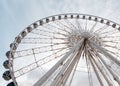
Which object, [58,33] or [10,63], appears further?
[58,33]

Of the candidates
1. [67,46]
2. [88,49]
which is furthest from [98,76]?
[67,46]

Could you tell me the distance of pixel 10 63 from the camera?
1062 inches

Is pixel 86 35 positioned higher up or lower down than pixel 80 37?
higher up

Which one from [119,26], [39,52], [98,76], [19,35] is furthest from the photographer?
[119,26]

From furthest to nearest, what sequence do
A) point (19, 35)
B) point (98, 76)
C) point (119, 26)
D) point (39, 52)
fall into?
point (119, 26)
point (19, 35)
point (39, 52)
point (98, 76)

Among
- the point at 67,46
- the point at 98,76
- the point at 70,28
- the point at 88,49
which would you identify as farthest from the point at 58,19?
the point at 98,76

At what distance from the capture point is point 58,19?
34.2 metres

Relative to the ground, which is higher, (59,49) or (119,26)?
(119,26)

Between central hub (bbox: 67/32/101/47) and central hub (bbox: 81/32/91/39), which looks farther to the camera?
central hub (bbox: 67/32/101/47)

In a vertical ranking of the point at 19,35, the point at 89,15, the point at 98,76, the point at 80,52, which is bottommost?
the point at 98,76

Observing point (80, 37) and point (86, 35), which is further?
point (80, 37)

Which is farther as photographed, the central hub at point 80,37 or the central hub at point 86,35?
the central hub at point 80,37

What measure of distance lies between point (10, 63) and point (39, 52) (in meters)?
3.26

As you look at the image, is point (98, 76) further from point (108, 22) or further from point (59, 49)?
point (108, 22)
